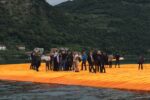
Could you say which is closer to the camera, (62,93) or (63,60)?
(62,93)

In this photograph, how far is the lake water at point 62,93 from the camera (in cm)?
2824

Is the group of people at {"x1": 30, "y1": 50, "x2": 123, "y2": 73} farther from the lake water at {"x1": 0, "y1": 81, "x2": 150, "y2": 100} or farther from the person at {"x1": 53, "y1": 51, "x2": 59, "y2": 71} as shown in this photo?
the lake water at {"x1": 0, "y1": 81, "x2": 150, "y2": 100}

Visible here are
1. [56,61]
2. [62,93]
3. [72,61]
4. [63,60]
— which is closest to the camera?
[62,93]

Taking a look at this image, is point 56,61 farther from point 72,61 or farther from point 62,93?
point 62,93

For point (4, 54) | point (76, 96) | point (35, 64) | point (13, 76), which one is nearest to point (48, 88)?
point (76, 96)

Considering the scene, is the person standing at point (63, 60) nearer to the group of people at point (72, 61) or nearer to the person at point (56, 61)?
the group of people at point (72, 61)

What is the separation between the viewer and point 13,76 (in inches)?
1813

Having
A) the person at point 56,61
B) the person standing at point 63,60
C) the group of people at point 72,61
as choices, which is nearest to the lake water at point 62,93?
the group of people at point 72,61

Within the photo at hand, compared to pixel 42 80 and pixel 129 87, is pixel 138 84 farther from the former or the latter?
pixel 42 80

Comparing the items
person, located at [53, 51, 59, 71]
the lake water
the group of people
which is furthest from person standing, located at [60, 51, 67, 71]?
the lake water

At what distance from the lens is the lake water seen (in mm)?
28244

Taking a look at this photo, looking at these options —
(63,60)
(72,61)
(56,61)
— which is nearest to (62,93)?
(72,61)

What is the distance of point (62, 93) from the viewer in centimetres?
3094

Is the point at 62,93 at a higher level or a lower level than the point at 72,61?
lower
